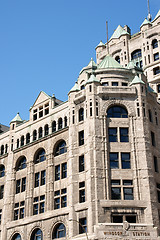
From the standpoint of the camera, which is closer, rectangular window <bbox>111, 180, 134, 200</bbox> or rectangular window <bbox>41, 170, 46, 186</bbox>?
rectangular window <bbox>111, 180, 134, 200</bbox>

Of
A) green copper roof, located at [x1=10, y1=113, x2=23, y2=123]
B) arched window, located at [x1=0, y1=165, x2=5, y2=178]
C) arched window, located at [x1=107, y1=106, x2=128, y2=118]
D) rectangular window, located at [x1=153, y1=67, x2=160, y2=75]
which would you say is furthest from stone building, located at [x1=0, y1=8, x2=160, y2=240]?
green copper roof, located at [x1=10, y1=113, x2=23, y2=123]

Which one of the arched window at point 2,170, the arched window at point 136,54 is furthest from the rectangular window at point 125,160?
the arched window at point 136,54

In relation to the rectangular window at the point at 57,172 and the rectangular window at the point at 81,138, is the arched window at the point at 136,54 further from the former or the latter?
the rectangular window at the point at 57,172

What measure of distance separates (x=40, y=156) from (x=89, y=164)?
1484 cm

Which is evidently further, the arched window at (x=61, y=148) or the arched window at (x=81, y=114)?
the arched window at (x=61, y=148)

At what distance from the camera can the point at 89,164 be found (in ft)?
169

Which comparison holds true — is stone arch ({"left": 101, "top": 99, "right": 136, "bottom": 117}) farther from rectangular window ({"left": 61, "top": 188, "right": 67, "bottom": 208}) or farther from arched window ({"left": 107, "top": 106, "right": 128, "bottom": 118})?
rectangular window ({"left": 61, "top": 188, "right": 67, "bottom": 208})

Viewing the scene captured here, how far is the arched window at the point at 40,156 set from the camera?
63463 mm

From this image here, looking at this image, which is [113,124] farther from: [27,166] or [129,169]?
[27,166]

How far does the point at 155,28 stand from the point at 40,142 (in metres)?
32.1

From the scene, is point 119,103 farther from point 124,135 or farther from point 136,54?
point 136,54

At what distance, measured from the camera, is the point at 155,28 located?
247ft

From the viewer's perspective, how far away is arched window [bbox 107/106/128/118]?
55594 millimetres

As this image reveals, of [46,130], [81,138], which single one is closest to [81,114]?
[81,138]
